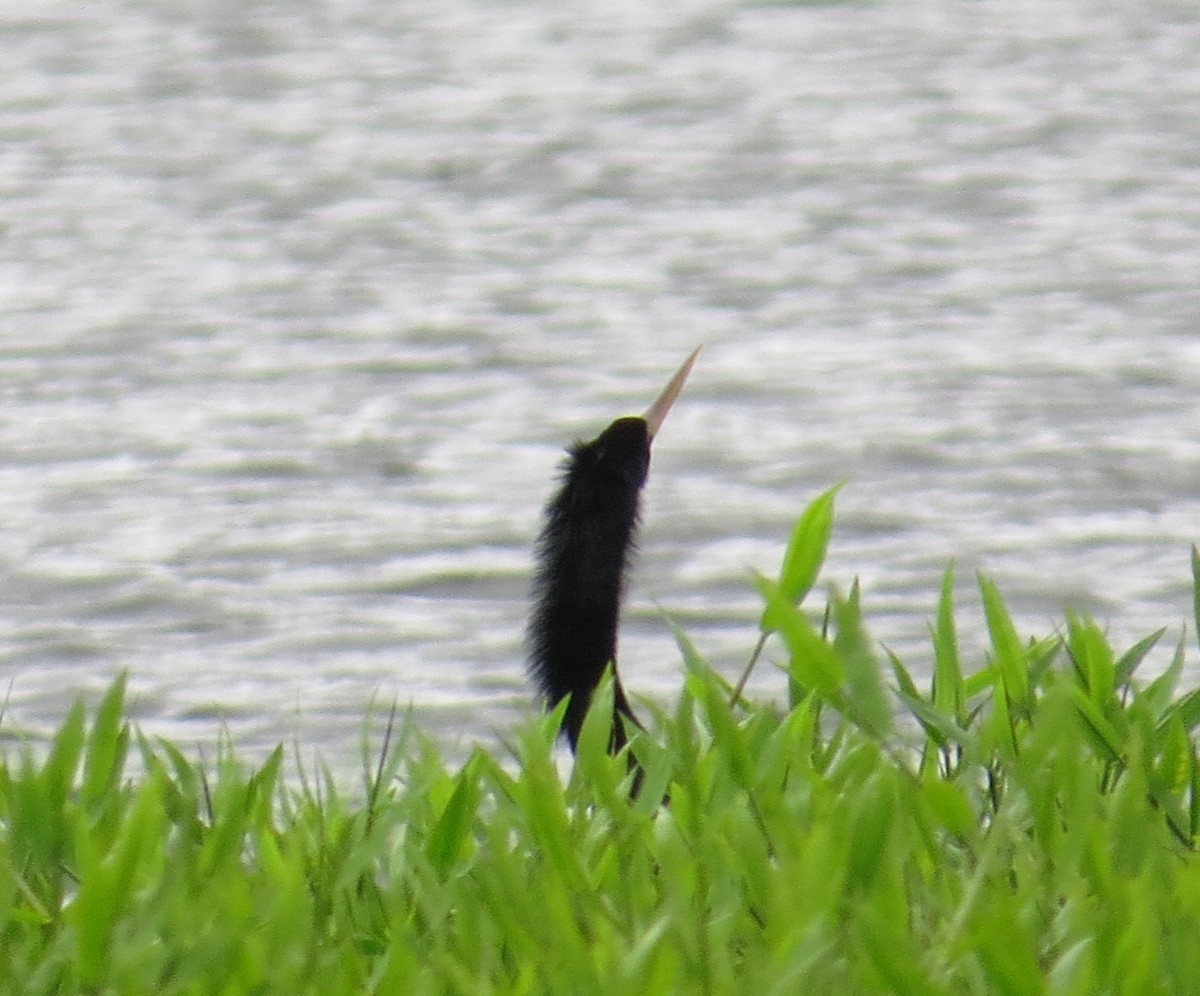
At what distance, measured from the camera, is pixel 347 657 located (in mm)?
7074

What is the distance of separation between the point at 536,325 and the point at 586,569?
202 inches

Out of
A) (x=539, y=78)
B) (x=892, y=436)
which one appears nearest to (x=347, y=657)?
(x=892, y=436)

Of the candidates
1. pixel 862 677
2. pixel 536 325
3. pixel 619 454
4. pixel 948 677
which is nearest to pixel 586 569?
pixel 619 454

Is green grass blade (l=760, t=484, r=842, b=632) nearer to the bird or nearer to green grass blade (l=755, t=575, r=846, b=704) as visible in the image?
green grass blade (l=755, t=575, r=846, b=704)

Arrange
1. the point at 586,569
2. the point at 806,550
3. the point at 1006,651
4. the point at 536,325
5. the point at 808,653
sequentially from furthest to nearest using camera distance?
the point at 536,325 → the point at 586,569 → the point at 1006,651 → the point at 806,550 → the point at 808,653

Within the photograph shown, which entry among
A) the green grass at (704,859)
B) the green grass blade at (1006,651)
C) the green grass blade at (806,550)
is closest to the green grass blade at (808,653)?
the green grass at (704,859)

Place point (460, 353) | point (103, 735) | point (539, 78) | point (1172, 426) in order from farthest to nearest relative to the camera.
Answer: point (539, 78)
point (460, 353)
point (1172, 426)
point (103, 735)

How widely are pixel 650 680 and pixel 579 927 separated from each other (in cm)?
366

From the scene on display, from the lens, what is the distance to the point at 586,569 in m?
4.79

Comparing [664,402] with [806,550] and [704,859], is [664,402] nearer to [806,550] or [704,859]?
[806,550]

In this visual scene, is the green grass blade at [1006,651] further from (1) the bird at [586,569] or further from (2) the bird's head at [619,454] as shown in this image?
(2) the bird's head at [619,454]

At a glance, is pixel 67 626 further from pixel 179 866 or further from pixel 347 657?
pixel 179 866

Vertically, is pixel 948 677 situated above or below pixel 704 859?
below

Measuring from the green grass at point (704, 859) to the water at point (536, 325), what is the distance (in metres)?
1.13
